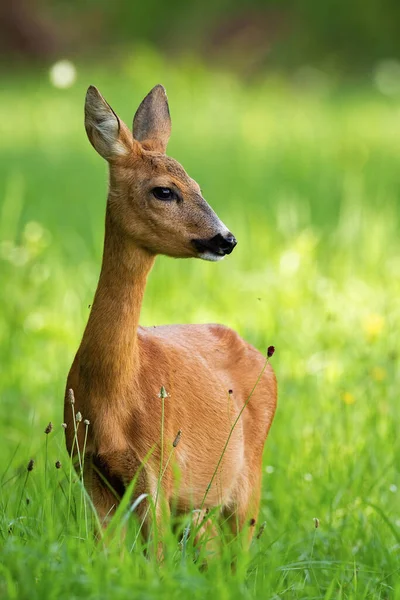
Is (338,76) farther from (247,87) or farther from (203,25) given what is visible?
(203,25)

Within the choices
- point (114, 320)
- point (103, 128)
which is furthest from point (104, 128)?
point (114, 320)

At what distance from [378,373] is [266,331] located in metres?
0.80

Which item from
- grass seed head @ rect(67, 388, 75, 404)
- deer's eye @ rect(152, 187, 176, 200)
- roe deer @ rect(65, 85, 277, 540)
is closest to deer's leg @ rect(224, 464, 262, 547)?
roe deer @ rect(65, 85, 277, 540)

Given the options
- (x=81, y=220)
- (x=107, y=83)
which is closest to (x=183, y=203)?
(x=81, y=220)

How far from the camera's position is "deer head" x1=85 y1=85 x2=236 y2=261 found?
122 inches

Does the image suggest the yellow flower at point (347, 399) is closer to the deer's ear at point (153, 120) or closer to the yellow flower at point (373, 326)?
the yellow flower at point (373, 326)

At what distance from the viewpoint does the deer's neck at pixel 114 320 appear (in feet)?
10.3

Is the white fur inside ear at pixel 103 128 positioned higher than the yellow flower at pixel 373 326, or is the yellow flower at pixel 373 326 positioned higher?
the white fur inside ear at pixel 103 128

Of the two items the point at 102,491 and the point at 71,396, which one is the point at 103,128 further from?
the point at 102,491

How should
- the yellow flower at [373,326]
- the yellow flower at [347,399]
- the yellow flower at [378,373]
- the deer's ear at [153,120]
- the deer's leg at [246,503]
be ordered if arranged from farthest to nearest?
the yellow flower at [373,326] < the yellow flower at [378,373] < the yellow flower at [347,399] < the deer's leg at [246,503] < the deer's ear at [153,120]

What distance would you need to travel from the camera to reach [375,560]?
3.58 m

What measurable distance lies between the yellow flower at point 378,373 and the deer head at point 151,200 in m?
1.93

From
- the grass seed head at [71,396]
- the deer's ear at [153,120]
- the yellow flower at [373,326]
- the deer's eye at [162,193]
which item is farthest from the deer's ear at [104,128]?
the yellow flower at [373,326]

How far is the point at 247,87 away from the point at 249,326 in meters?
11.6
